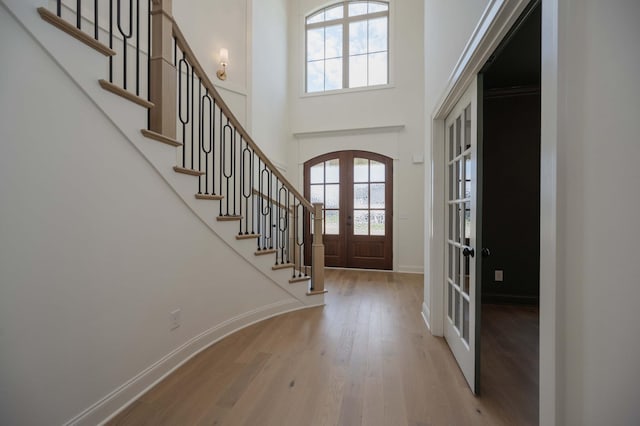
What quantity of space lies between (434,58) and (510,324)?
263cm

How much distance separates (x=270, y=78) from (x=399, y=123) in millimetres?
2458

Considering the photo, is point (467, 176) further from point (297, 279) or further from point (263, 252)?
point (297, 279)

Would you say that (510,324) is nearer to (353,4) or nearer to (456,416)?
(456,416)

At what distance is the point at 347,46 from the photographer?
5.45 meters

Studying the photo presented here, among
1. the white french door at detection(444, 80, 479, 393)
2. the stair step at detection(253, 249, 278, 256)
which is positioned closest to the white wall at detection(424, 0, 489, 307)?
the white french door at detection(444, 80, 479, 393)

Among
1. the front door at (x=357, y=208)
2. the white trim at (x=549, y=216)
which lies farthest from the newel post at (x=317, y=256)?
the white trim at (x=549, y=216)

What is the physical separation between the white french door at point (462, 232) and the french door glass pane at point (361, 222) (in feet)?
9.49

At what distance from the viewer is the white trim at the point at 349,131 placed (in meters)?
5.11

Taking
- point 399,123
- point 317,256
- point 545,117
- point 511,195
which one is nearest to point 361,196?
point 399,123

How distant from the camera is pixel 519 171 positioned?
11.0 feet

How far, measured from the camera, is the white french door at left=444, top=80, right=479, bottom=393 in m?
1.69

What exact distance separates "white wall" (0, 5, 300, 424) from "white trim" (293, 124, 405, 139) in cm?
398

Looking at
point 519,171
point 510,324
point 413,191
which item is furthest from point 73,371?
point 413,191

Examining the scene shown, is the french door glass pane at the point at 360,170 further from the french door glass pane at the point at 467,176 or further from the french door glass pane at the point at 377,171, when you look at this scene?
the french door glass pane at the point at 467,176
